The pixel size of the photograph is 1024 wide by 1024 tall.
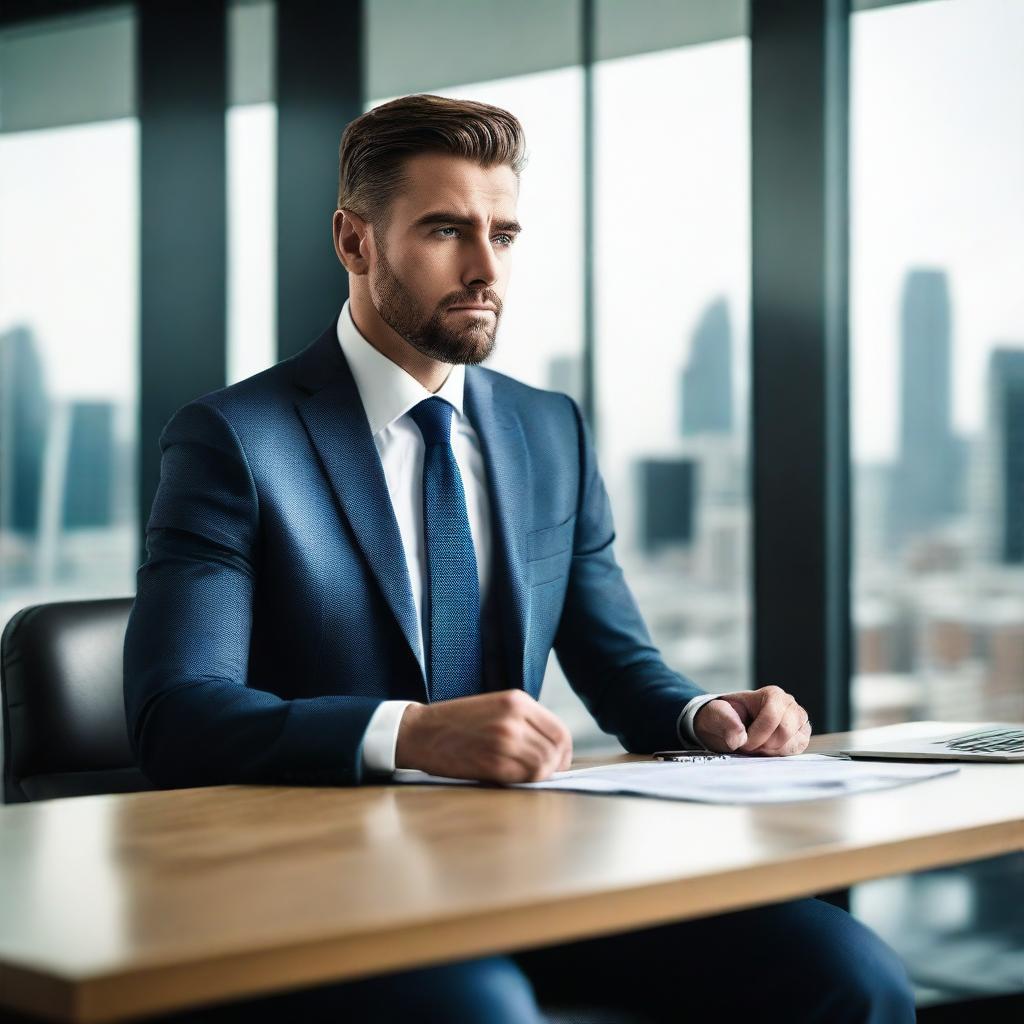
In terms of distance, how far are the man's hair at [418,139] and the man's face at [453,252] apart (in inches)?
0.7

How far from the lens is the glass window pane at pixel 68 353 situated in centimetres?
435

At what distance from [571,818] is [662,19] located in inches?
Answer: 110

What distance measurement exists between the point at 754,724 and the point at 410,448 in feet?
2.11

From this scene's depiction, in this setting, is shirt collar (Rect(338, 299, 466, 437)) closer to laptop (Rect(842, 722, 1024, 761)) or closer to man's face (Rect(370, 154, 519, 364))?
man's face (Rect(370, 154, 519, 364))

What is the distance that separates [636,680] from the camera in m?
2.03

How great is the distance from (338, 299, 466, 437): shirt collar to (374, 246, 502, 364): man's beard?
5 centimetres

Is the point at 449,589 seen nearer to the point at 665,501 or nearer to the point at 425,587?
the point at 425,587

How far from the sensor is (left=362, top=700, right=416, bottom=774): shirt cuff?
145 cm

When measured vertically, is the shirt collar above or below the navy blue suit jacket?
above

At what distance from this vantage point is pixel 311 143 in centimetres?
399

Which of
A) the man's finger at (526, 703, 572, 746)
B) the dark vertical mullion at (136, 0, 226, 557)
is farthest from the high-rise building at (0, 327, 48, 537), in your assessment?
the man's finger at (526, 703, 572, 746)

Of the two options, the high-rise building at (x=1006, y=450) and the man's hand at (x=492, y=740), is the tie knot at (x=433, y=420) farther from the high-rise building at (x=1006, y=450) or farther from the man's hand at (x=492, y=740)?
the high-rise building at (x=1006, y=450)

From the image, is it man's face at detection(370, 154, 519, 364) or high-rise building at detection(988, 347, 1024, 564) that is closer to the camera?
man's face at detection(370, 154, 519, 364)

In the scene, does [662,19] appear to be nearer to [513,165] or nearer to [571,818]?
[513,165]
